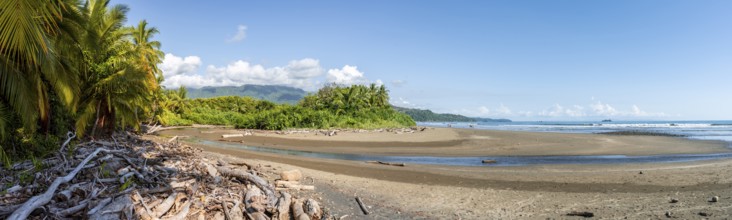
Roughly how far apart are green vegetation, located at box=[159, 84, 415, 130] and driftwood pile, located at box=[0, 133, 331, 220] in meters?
34.3

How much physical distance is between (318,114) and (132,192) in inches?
1604

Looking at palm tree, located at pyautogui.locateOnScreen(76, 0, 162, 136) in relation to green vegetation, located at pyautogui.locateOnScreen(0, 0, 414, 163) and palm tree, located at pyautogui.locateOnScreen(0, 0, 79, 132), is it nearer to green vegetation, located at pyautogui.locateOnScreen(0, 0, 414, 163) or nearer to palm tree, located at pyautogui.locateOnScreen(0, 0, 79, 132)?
green vegetation, located at pyautogui.locateOnScreen(0, 0, 414, 163)

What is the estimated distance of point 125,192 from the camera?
250 inches

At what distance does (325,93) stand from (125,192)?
56.8 meters

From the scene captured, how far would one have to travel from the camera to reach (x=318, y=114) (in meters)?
47.1

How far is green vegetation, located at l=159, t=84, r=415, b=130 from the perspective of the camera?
46.2 meters

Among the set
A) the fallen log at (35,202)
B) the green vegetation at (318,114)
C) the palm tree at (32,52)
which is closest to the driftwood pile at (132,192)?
the fallen log at (35,202)

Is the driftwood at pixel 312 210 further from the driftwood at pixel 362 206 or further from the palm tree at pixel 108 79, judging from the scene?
the palm tree at pixel 108 79

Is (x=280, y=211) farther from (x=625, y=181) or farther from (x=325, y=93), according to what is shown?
(x=325, y=93)

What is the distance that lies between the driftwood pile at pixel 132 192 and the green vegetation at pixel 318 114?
112ft

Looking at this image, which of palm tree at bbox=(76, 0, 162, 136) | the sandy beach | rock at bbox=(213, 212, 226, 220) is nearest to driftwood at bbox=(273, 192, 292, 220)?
rock at bbox=(213, 212, 226, 220)

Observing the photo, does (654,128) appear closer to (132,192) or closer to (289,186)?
(289,186)

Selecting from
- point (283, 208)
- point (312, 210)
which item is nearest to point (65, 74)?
point (283, 208)

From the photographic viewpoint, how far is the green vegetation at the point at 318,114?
152 ft
